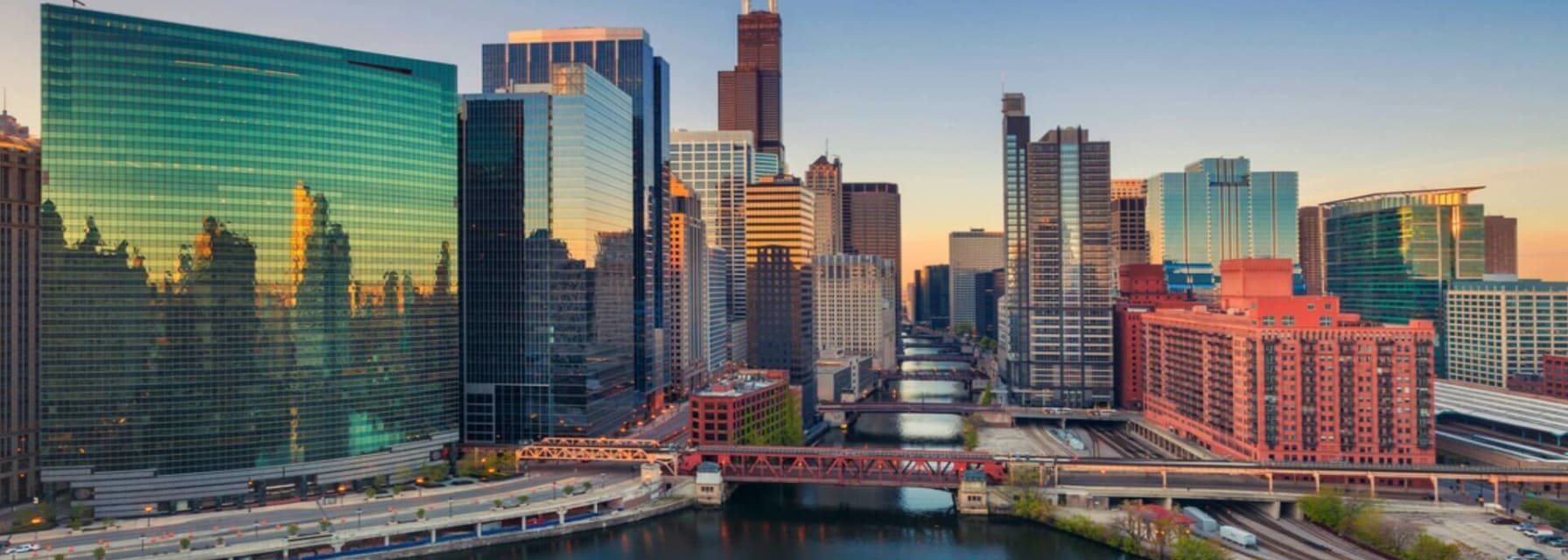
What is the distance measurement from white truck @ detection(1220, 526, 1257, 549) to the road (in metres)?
68.8

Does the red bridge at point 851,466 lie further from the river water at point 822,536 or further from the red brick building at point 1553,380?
the red brick building at point 1553,380

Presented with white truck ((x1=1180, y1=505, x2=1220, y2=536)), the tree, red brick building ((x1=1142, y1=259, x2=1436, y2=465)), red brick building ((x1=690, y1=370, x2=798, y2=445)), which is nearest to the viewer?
the tree

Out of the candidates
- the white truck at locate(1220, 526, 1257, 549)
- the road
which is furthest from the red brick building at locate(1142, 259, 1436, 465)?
the road

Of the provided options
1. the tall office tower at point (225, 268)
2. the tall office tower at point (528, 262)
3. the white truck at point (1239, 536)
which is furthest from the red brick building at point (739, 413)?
the white truck at point (1239, 536)

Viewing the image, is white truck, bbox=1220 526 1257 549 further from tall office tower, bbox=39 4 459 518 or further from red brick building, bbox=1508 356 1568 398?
tall office tower, bbox=39 4 459 518

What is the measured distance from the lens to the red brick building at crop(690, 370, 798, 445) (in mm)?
137000

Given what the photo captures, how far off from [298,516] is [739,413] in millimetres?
56004

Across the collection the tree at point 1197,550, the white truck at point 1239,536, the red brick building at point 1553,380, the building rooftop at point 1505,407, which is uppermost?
the red brick building at point 1553,380

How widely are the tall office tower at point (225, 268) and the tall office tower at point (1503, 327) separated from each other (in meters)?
180

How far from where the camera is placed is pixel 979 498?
382 feet

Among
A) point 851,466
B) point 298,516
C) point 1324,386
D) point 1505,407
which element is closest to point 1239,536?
point 1324,386

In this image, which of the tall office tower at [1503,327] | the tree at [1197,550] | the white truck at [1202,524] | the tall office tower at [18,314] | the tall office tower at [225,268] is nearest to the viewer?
the tree at [1197,550]

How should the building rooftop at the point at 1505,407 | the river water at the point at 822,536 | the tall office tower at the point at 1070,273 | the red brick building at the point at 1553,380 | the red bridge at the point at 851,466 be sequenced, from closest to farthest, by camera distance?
the river water at the point at 822,536 → the red bridge at the point at 851,466 → the building rooftop at the point at 1505,407 → the red brick building at the point at 1553,380 → the tall office tower at the point at 1070,273

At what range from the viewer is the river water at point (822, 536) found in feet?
328
